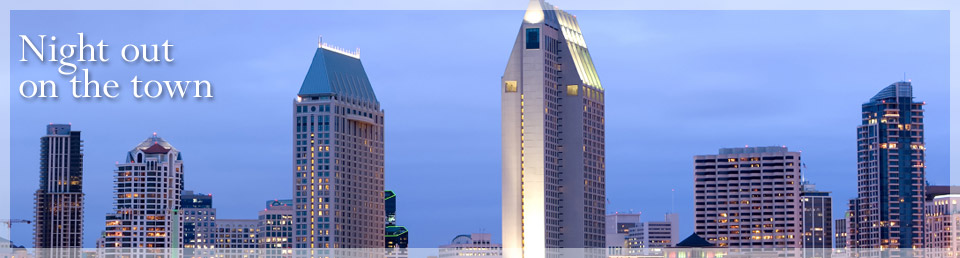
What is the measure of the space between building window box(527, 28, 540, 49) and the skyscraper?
0.34 feet

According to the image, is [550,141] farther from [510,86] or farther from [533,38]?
[533,38]

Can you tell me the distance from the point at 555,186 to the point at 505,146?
10313 mm

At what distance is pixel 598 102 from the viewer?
199m

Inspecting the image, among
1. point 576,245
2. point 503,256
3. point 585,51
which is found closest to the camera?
point 503,256

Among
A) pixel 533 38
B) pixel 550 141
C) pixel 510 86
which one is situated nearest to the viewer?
pixel 510 86

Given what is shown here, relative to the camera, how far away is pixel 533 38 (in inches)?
7047

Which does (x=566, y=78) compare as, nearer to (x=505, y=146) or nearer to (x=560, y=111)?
(x=560, y=111)

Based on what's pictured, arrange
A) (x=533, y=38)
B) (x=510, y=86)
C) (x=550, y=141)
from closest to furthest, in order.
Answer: (x=510, y=86) < (x=533, y=38) < (x=550, y=141)

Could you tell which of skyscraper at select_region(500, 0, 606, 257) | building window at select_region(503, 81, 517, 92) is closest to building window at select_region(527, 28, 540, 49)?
skyscraper at select_region(500, 0, 606, 257)

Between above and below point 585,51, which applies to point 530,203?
below

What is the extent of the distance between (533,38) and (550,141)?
11.2 m

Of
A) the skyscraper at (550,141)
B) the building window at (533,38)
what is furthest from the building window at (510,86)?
the building window at (533,38)

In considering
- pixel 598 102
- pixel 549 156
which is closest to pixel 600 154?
pixel 598 102

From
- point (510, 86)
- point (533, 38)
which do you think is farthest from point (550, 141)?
point (533, 38)
